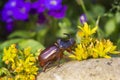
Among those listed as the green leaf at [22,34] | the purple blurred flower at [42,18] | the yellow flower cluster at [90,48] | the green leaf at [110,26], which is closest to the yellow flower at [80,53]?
the yellow flower cluster at [90,48]

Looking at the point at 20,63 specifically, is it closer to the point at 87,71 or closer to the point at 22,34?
the point at 87,71

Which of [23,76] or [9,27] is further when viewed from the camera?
[9,27]

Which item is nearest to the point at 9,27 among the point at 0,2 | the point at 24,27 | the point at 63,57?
the point at 24,27

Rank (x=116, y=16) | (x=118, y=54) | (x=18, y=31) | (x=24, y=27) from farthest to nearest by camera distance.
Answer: (x=24, y=27) → (x=18, y=31) → (x=116, y=16) → (x=118, y=54)

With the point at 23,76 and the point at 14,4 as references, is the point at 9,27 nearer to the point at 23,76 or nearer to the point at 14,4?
the point at 14,4

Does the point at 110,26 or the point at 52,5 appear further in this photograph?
the point at 52,5

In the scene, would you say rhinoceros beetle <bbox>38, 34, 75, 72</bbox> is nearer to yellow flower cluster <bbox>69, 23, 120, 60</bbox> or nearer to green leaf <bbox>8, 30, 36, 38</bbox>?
yellow flower cluster <bbox>69, 23, 120, 60</bbox>

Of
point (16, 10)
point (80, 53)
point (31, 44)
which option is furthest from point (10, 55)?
point (16, 10)
